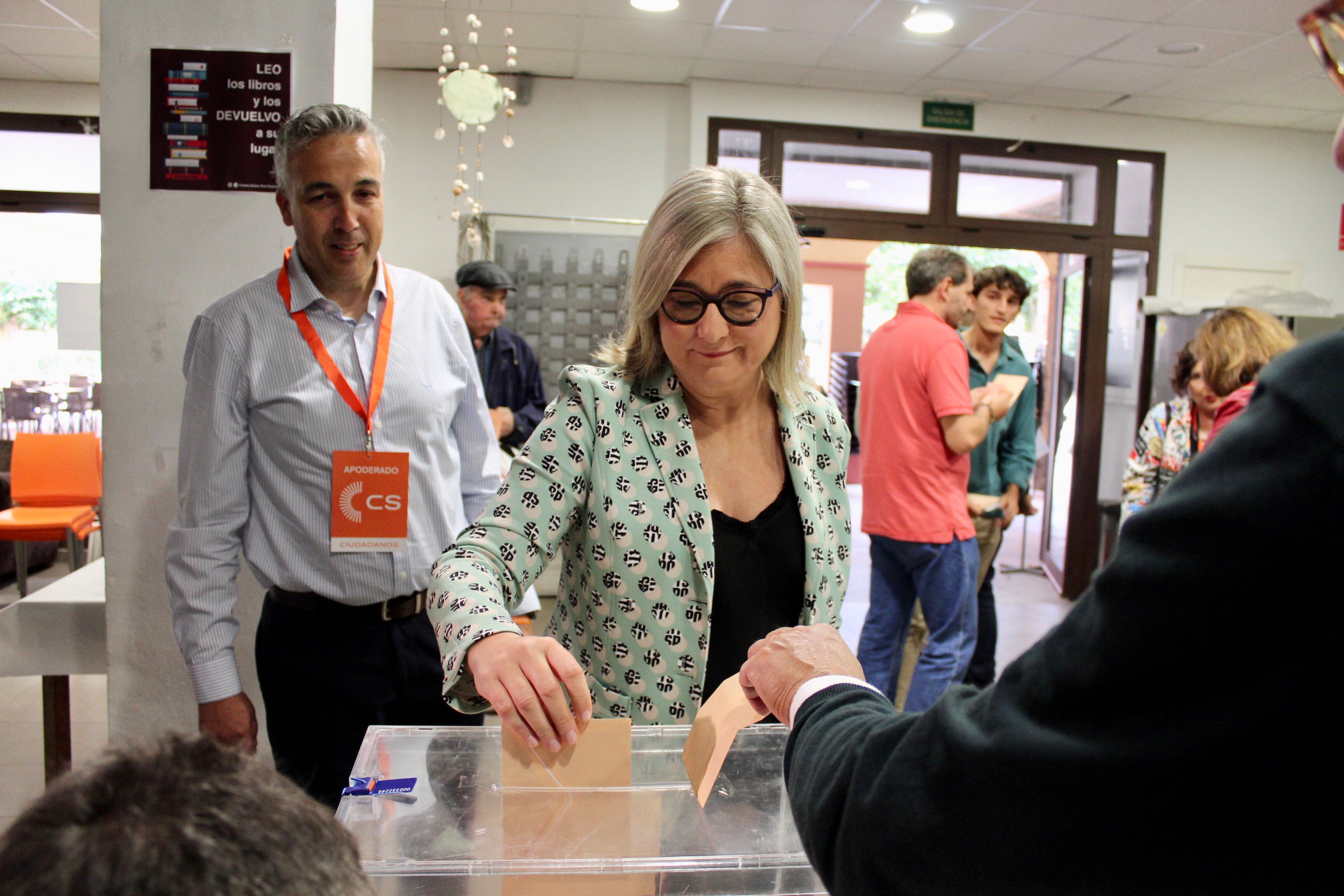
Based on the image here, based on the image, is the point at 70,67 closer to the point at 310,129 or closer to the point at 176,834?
the point at 310,129

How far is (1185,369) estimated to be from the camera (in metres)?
3.56

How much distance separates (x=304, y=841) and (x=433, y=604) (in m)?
0.65

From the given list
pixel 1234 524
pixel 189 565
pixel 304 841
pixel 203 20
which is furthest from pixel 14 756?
pixel 1234 524

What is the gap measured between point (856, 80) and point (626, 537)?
5307 mm

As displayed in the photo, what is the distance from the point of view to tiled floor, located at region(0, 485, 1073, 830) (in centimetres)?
320

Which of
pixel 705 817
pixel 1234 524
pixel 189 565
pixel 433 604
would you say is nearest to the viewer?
pixel 1234 524

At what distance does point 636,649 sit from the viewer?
1.29 m

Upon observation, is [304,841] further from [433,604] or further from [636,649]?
[636,649]

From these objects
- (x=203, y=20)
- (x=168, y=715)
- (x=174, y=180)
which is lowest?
(x=168, y=715)

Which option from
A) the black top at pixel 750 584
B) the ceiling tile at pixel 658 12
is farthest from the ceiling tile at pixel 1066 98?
the black top at pixel 750 584

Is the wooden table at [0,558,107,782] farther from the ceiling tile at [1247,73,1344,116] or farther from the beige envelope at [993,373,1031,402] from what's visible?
the ceiling tile at [1247,73,1344,116]

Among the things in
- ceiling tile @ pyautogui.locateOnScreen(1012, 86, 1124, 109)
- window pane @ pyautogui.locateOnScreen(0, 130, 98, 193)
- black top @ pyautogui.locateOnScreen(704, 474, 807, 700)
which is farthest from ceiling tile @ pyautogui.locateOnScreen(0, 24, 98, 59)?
ceiling tile @ pyautogui.locateOnScreen(1012, 86, 1124, 109)

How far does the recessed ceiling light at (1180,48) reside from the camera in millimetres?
4969

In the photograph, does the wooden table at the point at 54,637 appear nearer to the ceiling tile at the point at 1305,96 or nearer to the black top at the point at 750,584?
the black top at the point at 750,584
